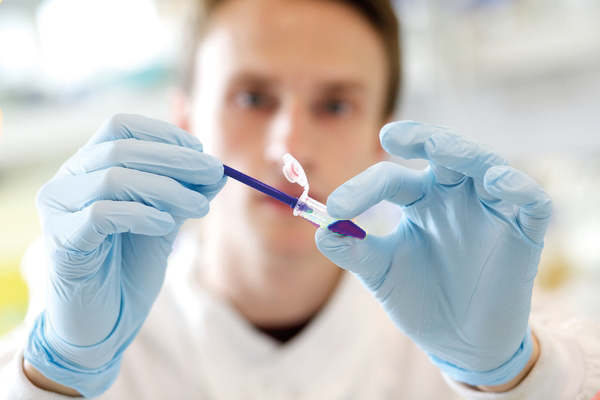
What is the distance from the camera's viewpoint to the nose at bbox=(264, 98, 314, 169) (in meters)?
0.84

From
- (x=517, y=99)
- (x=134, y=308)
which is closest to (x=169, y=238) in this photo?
(x=134, y=308)

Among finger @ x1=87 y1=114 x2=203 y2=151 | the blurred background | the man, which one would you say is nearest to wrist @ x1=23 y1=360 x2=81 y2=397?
the man

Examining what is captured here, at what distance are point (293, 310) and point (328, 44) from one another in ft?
2.05

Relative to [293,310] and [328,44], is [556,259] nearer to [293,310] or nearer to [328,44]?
[293,310]

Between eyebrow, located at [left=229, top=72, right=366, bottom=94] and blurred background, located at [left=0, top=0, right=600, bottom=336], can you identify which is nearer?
eyebrow, located at [left=229, top=72, right=366, bottom=94]

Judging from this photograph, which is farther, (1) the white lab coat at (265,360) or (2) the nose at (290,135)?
(1) the white lab coat at (265,360)

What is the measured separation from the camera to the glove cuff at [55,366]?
1.93 feet

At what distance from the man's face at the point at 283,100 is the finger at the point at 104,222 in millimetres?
362

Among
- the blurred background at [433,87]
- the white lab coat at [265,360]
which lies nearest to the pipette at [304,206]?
the white lab coat at [265,360]

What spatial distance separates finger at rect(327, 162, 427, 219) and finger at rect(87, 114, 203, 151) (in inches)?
8.6

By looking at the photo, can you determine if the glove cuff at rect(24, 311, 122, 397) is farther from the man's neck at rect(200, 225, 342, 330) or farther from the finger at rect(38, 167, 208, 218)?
the man's neck at rect(200, 225, 342, 330)

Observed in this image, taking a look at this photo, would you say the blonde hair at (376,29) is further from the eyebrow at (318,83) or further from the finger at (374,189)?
the finger at (374,189)

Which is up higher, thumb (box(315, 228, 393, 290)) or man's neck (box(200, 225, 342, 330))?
thumb (box(315, 228, 393, 290))

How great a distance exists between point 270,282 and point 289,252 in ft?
0.42
